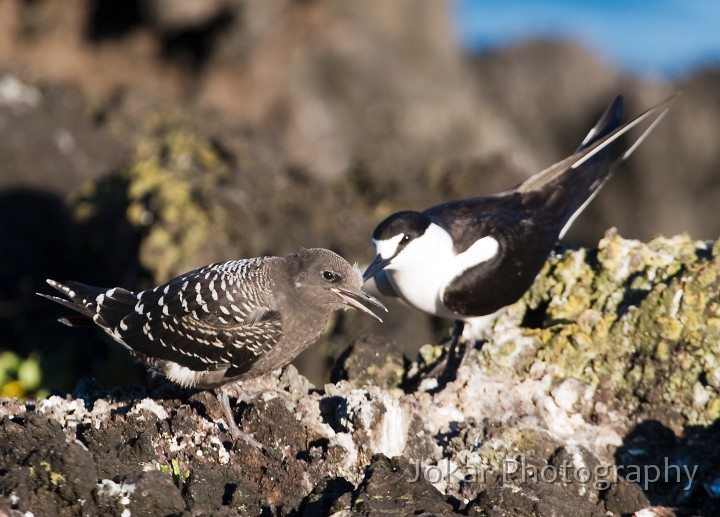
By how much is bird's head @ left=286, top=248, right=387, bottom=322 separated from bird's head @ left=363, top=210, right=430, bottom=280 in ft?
2.37

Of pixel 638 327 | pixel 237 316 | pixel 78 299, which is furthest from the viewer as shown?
pixel 78 299

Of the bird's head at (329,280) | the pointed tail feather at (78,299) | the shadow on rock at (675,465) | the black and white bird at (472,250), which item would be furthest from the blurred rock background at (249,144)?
the shadow on rock at (675,465)

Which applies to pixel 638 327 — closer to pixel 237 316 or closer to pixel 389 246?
pixel 389 246

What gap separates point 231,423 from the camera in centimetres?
457

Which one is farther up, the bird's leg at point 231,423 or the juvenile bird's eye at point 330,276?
the juvenile bird's eye at point 330,276

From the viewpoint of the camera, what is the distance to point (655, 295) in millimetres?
5168

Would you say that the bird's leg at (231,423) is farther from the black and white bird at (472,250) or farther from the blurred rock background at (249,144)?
the blurred rock background at (249,144)

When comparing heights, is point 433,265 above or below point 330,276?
above

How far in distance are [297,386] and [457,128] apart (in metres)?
12.9

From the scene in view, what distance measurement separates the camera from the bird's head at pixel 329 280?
5.05 metres

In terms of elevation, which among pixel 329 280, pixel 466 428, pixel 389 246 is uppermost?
pixel 389 246

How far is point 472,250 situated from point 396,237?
0.60m

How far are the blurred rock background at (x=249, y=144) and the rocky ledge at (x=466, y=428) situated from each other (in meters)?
2.01

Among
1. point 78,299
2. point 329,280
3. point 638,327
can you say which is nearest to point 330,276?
point 329,280
